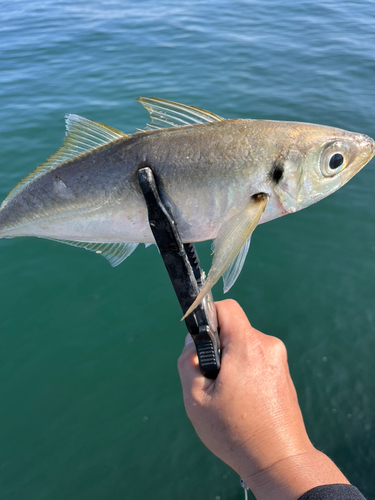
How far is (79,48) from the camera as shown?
11422 mm

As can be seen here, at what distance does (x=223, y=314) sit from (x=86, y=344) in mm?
2099

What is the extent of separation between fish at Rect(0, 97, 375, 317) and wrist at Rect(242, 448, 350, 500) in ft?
2.72

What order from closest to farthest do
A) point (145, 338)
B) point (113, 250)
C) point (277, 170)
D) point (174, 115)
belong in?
1. point (277, 170)
2. point (174, 115)
3. point (113, 250)
4. point (145, 338)

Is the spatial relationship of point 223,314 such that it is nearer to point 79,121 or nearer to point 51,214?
point 51,214

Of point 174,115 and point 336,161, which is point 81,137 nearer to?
point 174,115

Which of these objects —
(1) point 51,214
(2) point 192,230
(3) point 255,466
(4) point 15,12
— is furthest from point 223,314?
(4) point 15,12

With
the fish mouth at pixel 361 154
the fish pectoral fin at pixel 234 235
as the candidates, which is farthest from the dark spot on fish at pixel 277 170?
the fish mouth at pixel 361 154

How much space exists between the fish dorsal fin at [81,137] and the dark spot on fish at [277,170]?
2.82 ft

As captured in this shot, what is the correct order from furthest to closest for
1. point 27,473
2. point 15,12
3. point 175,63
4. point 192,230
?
1. point 15,12
2. point 175,63
3. point 27,473
4. point 192,230

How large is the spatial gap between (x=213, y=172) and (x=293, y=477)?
1429 millimetres

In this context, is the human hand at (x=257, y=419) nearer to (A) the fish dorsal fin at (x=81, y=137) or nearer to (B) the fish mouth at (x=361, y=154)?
(B) the fish mouth at (x=361, y=154)

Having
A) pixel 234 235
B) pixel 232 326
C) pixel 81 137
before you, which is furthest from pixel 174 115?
pixel 232 326

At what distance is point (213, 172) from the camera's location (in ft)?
5.67

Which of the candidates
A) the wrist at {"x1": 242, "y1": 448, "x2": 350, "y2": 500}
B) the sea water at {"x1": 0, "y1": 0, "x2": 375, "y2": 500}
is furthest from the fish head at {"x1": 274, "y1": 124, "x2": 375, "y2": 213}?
the sea water at {"x1": 0, "y1": 0, "x2": 375, "y2": 500}
